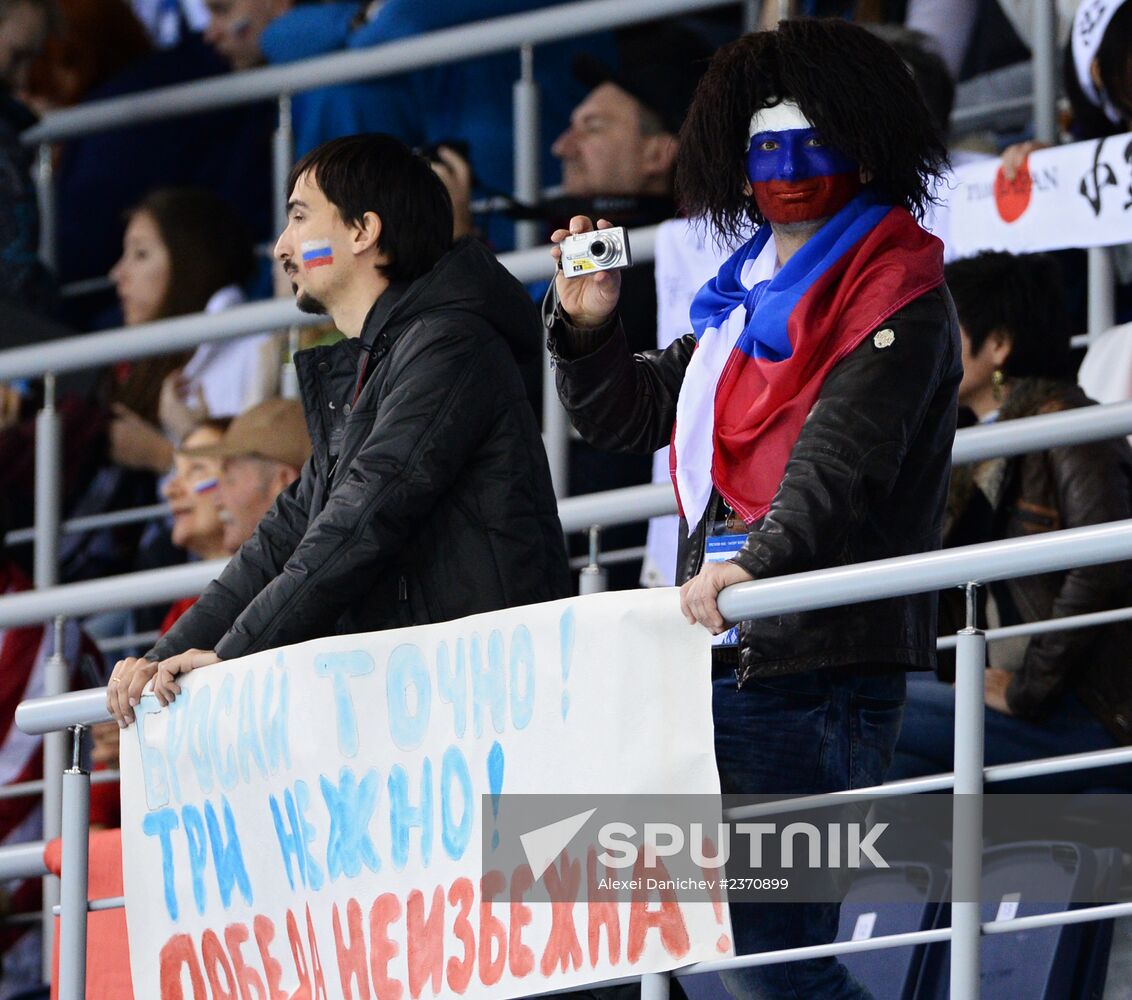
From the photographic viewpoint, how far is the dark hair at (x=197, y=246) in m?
6.26

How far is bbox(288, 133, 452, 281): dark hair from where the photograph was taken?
3525 mm

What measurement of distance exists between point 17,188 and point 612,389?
3698mm

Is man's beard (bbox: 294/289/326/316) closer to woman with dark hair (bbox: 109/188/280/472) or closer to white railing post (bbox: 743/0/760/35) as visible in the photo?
woman with dark hair (bbox: 109/188/280/472)

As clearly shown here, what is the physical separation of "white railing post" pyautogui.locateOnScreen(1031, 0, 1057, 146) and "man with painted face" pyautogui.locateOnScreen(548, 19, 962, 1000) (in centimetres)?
222

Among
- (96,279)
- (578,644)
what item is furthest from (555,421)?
(96,279)

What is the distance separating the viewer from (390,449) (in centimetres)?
326

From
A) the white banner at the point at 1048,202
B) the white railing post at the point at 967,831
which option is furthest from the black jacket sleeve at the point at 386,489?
the white banner at the point at 1048,202

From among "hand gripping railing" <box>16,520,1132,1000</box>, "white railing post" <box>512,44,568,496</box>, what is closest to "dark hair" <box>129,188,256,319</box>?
"white railing post" <box>512,44,568,496</box>

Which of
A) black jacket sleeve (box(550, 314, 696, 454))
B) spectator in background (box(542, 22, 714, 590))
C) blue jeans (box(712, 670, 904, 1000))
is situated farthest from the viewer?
spectator in background (box(542, 22, 714, 590))

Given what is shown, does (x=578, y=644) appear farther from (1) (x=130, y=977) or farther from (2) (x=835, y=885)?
(1) (x=130, y=977)

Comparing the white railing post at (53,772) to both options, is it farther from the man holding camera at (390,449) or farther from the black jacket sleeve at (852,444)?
the black jacket sleeve at (852,444)

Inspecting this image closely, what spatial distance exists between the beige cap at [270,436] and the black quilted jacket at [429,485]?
1601 mm

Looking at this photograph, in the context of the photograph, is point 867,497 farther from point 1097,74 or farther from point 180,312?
point 180,312

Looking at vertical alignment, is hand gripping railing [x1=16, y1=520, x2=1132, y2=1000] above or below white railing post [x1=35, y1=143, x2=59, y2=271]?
below
